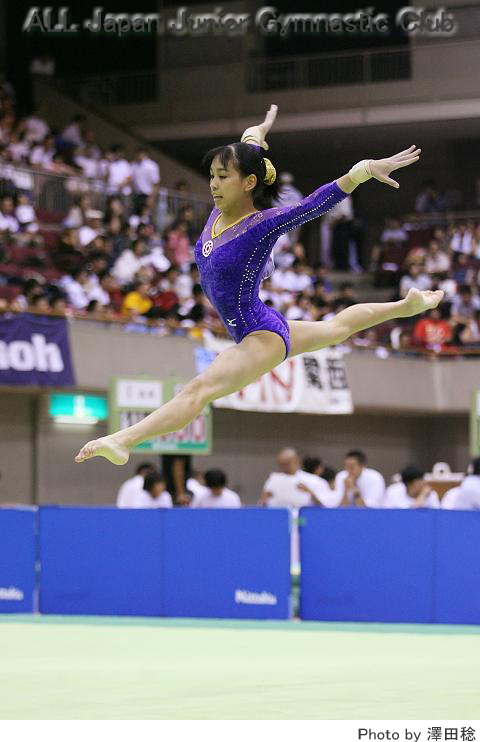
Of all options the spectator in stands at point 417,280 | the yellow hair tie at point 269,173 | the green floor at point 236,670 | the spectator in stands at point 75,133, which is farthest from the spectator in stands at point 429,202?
the yellow hair tie at point 269,173

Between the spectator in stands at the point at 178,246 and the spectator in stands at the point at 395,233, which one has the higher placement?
the spectator in stands at the point at 395,233

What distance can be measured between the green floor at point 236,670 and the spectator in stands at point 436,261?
39.4 ft

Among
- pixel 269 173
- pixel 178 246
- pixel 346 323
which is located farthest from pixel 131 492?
pixel 178 246

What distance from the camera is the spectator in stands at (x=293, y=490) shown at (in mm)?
12969

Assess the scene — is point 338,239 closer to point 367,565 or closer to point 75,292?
point 75,292

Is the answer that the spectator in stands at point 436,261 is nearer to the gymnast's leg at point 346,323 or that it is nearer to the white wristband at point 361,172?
the gymnast's leg at point 346,323

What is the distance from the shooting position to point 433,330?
21.5 m

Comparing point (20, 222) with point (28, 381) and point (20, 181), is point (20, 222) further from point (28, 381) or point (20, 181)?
point (28, 381)

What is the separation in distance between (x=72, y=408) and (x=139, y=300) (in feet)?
5.77

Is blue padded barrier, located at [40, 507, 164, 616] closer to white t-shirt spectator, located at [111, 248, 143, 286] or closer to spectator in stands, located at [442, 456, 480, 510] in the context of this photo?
spectator in stands, located at [442, 456, 480, 510]

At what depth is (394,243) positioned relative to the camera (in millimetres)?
24688

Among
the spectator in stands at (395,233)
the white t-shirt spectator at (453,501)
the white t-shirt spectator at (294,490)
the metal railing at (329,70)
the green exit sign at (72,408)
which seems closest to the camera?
the white t-shirt spectator at (453,501)

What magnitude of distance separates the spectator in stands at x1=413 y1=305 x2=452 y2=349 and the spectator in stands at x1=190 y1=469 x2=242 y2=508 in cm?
905

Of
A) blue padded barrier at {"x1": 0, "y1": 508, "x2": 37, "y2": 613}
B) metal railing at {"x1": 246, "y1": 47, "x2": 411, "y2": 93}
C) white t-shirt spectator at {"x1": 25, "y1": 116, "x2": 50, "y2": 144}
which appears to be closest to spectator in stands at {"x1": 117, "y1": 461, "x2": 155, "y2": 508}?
blue padded barrier at {"x1": 0, "y1": 508, "x2": 37, "y2": 613}
